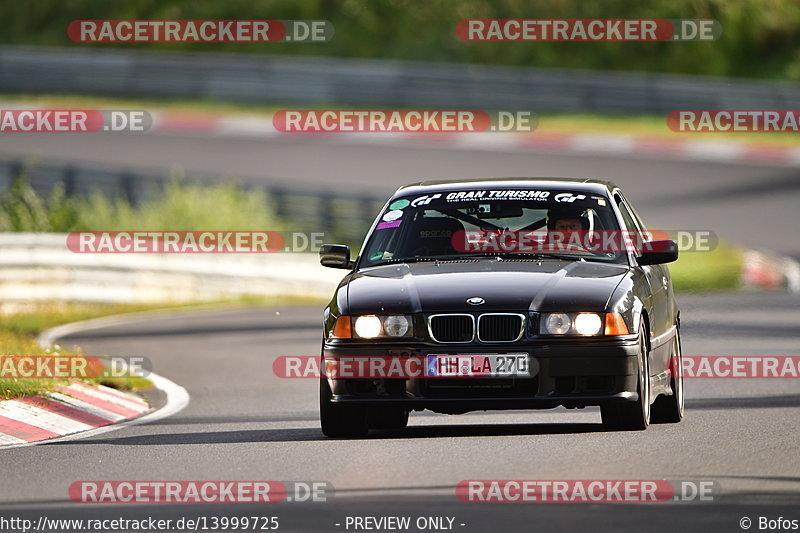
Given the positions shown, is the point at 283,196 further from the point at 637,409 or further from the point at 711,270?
the point at 637,409

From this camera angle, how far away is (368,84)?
4322 centimetres

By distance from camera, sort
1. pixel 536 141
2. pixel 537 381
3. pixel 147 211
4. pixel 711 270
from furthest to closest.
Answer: pixel 536 141
pixel 147 211
pixel 711 270
pixel 537 381

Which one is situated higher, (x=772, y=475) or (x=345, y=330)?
(x=345, y=330)

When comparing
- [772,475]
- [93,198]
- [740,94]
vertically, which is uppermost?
[740,94]

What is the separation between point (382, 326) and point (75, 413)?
3.20 m

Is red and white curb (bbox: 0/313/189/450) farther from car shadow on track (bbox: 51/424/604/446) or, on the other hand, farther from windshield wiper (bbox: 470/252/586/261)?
windshield wiper (bbox: 470/252/586/261)

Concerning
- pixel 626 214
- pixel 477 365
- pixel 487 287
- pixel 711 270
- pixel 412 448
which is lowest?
pixel 412 448

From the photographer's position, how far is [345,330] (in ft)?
33.6

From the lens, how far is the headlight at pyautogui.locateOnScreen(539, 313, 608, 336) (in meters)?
9.99

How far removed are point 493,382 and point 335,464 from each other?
1.08 metres

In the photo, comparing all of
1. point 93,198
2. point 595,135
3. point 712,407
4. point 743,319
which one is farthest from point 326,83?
point 712,407

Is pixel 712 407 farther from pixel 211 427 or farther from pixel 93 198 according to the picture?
pixel 93 198

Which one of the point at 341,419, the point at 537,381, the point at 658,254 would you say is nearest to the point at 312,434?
the point at 341,419

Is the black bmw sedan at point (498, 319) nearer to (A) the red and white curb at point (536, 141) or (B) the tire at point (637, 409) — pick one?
(B) the tire at point (637, 409)
